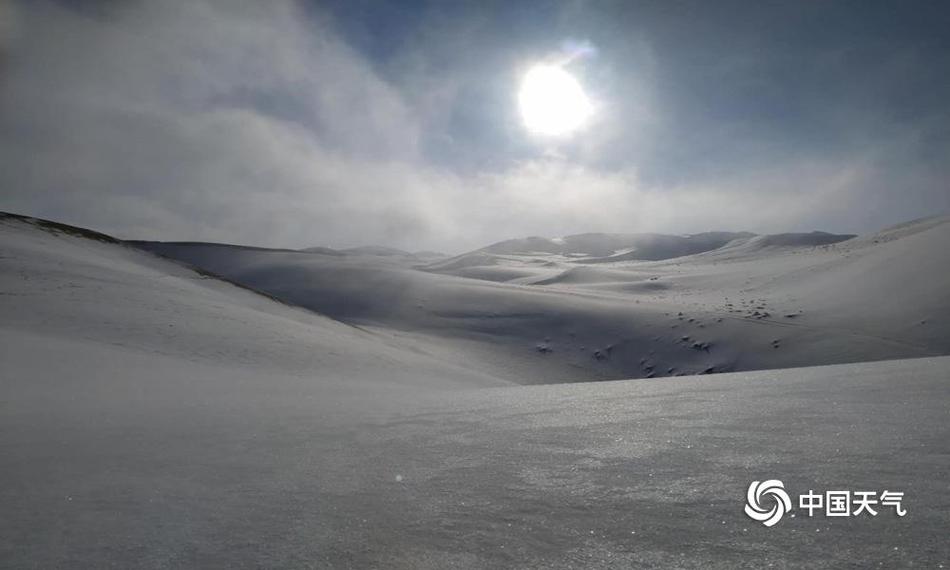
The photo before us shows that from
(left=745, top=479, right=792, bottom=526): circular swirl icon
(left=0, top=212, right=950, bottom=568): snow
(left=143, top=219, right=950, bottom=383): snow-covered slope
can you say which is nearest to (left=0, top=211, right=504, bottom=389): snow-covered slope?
(left=0, top=212, right=950, bottom=568): snow

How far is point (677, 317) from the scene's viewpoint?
76.3 feet

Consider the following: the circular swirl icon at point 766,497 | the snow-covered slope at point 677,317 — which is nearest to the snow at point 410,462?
the circular swirl icon at point 766,497

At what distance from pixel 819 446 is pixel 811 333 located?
67.1ft

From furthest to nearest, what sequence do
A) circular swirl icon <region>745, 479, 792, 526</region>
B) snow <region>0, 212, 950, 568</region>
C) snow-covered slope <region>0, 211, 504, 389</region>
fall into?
snow-covered slope <region>0, 211, 504, 389</region> → circular swirl icon <region>745, 479, 792, 526</region> → snow <region>0, 212, 950, 568</region>

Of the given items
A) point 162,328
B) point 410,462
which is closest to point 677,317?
point 162,328

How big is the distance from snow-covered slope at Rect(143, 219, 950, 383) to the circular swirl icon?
1600 centimetres

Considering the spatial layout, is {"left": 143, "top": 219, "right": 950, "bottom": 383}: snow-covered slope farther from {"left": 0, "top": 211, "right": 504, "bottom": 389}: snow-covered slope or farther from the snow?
the snow

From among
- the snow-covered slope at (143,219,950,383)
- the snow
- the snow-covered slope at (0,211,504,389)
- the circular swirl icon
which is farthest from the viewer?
the snow-covered slope at (143,219,950,383)

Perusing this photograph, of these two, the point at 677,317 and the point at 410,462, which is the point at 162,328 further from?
the point at 677,317

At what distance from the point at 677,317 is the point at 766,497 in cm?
2296

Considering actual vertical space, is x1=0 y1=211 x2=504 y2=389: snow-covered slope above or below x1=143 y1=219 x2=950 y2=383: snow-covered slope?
below

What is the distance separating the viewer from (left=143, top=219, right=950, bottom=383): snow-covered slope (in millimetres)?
18469

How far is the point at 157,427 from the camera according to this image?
13.5 ft

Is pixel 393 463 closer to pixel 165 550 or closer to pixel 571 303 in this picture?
pixel 165 550
